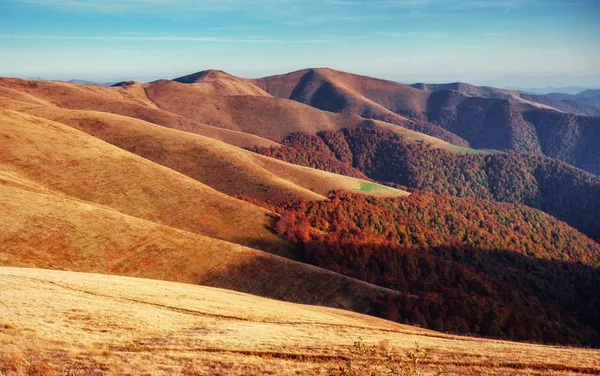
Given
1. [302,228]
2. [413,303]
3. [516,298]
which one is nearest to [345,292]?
[413,303]

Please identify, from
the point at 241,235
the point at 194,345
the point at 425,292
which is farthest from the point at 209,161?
the point at 194,345

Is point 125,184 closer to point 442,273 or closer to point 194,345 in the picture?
point 194,345

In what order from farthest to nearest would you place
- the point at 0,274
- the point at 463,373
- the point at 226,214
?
the point at 226,214 → the point at 0,274 → the point at 463,373

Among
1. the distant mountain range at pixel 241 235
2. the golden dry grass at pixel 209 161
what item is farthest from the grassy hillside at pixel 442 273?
the golden dry grass at pixel 209 161

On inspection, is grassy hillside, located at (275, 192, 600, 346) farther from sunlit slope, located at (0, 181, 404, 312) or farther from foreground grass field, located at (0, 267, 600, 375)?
foreground grass field, located at (0, 267, 600, 375)

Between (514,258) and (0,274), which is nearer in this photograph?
(0,274)

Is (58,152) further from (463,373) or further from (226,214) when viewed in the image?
(463,373)
